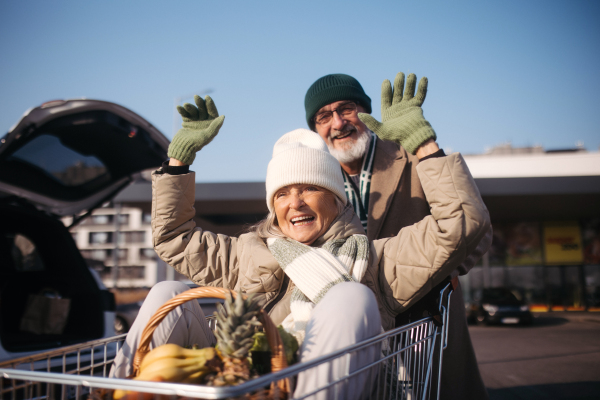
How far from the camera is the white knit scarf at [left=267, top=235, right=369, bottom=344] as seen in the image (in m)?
1.84

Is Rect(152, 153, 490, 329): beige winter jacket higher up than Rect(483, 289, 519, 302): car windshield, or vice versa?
Rect(152, 153, 490, 329): beige winter jacket

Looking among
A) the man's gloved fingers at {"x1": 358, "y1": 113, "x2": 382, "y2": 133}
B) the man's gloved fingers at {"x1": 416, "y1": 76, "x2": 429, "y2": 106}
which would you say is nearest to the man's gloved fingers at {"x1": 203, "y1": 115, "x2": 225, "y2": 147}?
the man's gloved fingers at {"x1": 358, "y1": 113, "x2": 382, "y2": 133}

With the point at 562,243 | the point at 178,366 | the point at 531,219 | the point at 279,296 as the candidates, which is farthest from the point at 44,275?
the point at 562,243

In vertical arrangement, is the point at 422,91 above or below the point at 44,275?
above

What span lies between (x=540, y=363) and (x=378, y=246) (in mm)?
6293

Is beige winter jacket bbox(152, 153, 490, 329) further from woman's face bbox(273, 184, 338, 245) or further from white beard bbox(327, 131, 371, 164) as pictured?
white beard bbox(327, 131, 371, 164)

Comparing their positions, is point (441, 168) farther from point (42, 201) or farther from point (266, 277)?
point (42, 201)

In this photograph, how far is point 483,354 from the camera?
7.75 m

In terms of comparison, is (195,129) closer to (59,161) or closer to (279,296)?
(279,296)

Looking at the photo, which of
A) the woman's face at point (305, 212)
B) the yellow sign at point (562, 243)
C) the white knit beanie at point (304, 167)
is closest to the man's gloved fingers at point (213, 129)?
the white knit beanie at point (304, 167)

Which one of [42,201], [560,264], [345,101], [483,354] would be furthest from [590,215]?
[42,201]

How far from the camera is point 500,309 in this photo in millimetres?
13461

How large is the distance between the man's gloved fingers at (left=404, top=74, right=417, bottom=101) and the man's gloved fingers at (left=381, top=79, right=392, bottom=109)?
0.08 metres

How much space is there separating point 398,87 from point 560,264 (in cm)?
2022
